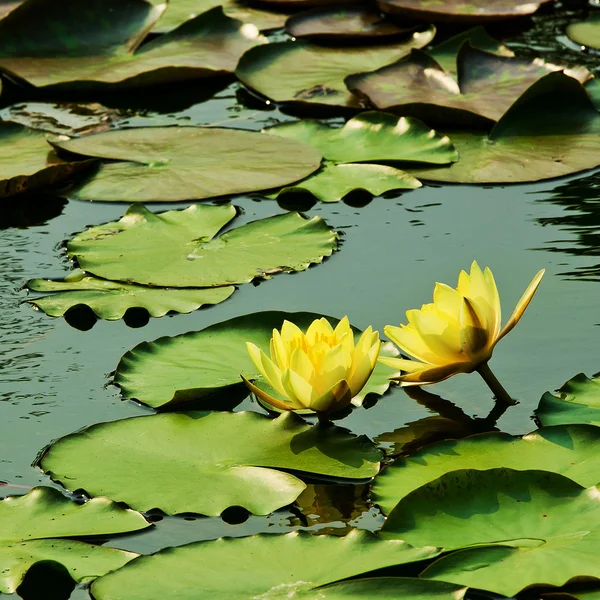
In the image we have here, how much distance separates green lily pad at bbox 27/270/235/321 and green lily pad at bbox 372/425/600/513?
74 cm

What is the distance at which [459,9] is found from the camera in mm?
3824

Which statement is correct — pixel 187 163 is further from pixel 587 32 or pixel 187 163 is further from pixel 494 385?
pixel 587 32

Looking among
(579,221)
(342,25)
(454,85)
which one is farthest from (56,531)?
(342,25)

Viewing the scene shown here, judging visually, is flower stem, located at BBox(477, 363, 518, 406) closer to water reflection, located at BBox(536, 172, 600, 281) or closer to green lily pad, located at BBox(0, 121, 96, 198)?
water reflection, located at BBox(536, 172, 600, 281)

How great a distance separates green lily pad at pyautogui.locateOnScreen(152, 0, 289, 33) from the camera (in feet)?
13.1

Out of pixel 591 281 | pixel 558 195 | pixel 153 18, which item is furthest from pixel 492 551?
pixel 153 18

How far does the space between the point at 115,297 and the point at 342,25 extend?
6.50 feet

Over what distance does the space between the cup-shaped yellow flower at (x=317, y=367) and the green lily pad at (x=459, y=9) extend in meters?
2.41

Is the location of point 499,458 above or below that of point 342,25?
below

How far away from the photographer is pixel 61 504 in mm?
→ 1511

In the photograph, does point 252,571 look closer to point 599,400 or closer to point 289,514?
point 289,514

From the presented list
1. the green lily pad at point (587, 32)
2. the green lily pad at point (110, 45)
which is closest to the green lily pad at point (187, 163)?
the green lily pad at point (110, 45)

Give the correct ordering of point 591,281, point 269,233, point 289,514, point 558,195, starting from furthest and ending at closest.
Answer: point 558,195, point 269,233, point 591,281, point 289,514

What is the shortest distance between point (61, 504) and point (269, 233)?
3.51ft
